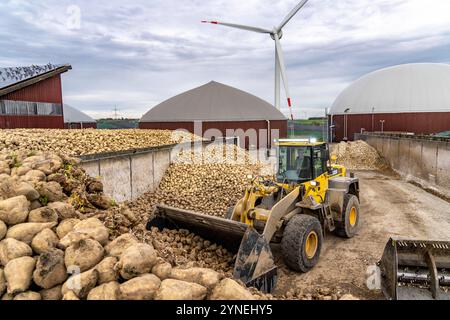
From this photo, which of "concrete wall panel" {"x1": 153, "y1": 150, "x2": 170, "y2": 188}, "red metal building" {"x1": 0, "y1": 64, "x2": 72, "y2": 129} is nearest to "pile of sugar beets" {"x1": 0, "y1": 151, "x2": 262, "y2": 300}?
"concrete wall panel" {"x1": 153, "y1": 150, "x2": 170, "y2": 188}

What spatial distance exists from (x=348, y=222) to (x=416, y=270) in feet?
9.80

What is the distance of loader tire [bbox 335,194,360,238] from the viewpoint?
8633 mm

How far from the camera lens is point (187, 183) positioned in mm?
12742

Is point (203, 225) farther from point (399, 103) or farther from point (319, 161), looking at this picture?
point (399, 103)

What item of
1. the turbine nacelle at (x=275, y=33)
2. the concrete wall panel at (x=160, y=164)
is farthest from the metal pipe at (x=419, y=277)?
the turbine nacelle at (x=275, y=33)

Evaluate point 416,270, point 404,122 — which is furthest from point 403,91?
point 416,270

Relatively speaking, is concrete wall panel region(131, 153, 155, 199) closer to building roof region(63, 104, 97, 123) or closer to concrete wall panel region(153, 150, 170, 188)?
concrete wall panel region(153, 150, 170, 188)

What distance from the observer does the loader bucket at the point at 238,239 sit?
5395 mm

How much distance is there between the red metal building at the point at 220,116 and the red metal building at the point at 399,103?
23.6 ft

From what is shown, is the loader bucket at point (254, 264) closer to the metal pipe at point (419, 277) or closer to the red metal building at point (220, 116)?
the metal pipe at point (419, 277)

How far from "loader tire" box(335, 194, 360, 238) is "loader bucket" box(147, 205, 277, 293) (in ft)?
11.7
